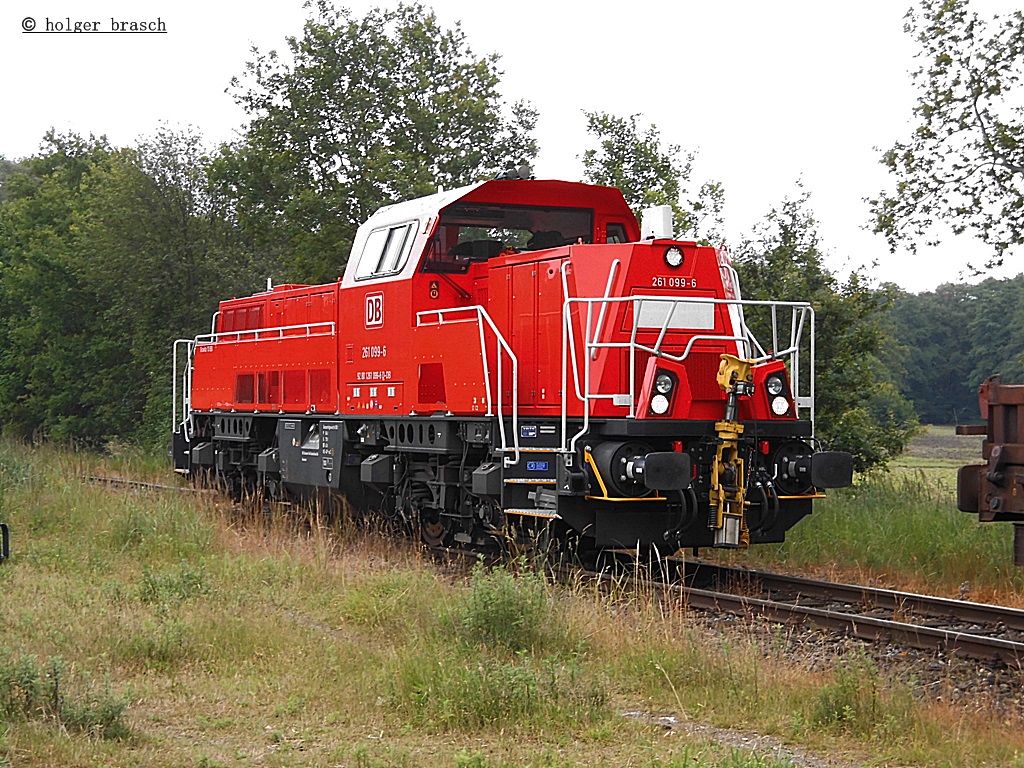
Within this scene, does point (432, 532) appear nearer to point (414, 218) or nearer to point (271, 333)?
point (414, 218)

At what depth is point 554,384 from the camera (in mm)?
11469

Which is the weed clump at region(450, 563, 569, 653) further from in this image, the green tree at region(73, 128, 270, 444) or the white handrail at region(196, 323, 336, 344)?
the green tree at region(73, 128, 270, 444)

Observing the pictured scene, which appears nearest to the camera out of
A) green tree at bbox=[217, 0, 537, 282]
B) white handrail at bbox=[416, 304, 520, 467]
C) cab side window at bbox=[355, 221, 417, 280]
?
white handrail at bbox=[416, 304, 520, 467]

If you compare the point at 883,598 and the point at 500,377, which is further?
the point at 500,377

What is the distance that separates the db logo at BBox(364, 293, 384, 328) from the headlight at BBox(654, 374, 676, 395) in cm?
382

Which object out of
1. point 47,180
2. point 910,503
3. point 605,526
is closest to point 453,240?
point 605,526

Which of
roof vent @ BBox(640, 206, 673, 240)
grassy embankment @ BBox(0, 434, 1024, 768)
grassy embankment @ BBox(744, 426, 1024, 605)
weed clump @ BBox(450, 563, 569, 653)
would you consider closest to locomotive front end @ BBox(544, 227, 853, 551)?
roof vent @ BBox(640, 206, 673, 240)

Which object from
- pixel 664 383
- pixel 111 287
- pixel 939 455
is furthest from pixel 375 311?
pixel 939 455

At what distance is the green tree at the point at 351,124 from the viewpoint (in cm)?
2392

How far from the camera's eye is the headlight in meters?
10.8

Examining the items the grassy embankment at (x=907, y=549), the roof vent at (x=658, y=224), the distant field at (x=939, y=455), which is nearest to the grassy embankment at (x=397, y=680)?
the grassy embankment at (x=907, y=549)

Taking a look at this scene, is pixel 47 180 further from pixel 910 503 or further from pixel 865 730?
pixel 865 730

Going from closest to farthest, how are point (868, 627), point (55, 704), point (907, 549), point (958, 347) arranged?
point (55, 704) → point (868, 627) → point (907, 549) → point (958, 347)

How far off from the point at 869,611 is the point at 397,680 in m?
4.73
